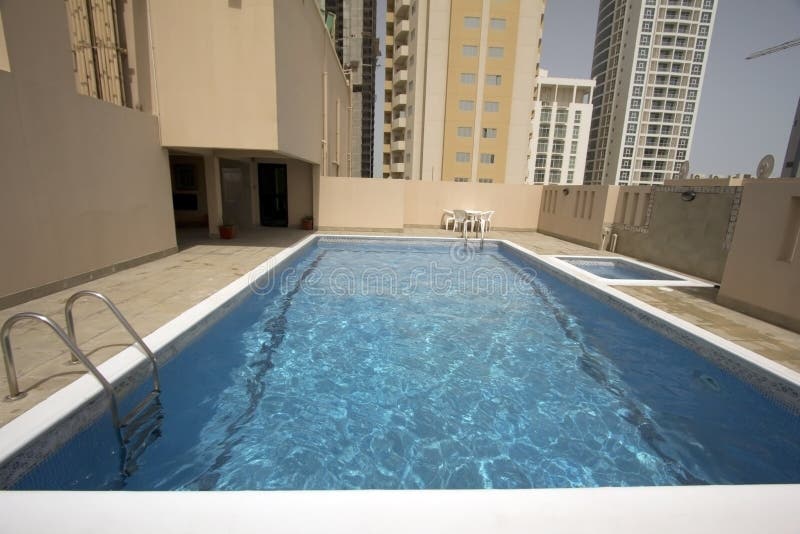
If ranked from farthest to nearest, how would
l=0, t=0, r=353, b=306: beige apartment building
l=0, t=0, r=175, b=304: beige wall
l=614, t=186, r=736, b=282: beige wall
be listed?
1. l=614, t=186, r=736, b=282: beige wall
2. l=0, t=0, r=353, b=306: beige apartment building
3. l=0, t=0, r=175, b=304: beige wall

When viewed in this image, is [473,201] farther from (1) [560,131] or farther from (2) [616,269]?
(1) [560,131]

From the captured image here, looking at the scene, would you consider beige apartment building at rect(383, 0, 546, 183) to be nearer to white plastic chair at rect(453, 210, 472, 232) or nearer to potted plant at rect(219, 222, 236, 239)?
white plastic chair at rect(453, 210, 472, 232)

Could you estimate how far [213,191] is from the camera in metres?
10.6

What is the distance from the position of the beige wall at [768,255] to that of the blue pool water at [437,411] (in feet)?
5.66

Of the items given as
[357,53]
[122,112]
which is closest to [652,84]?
[357,53]

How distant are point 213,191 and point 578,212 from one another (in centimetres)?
1198

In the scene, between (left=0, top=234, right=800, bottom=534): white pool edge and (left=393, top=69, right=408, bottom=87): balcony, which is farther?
(left=393, top=69, right=408, bottom=87): balcony

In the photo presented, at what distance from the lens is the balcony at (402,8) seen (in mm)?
35562

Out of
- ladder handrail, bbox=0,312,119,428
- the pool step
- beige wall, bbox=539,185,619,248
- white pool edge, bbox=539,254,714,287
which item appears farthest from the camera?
beige wall, bbox=539,185,619,248

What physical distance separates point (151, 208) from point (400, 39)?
3736 cm

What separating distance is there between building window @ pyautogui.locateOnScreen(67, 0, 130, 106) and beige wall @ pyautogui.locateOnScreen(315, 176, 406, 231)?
6.96 metres

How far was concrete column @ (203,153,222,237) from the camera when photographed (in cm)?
1035

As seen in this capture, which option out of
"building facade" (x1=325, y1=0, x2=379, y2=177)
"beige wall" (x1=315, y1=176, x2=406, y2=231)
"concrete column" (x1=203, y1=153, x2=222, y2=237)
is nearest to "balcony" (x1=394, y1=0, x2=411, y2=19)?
"building facade" (x1=325, y1=0, x2=379, y2=177)

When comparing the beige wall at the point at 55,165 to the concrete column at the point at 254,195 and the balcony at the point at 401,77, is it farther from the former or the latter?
the balcony at the point at 401,77
